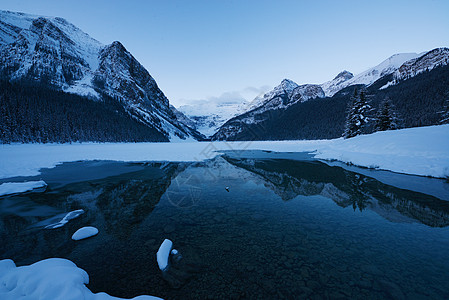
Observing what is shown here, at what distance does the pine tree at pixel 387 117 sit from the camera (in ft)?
107

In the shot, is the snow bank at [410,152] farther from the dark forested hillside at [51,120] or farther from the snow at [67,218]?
the dark forested hillside at [51,120]

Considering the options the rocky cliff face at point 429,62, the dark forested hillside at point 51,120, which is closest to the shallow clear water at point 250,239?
the dark forested hillside at point 51,120

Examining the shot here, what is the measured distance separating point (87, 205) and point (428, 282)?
13.4m

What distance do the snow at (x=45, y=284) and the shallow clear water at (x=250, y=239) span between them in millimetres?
668

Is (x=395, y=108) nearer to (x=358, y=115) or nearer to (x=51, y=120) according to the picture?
(x=358, y=115)

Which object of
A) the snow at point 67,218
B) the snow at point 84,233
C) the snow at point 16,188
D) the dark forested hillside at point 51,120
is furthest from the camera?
the dark forested hillside at point 51,120

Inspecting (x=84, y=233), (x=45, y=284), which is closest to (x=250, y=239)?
(x=45, y=284)

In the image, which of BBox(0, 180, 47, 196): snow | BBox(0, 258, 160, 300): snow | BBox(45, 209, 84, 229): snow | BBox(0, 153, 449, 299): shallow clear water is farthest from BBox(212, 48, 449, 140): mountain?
BBox(0, 180, 47, 196): snow

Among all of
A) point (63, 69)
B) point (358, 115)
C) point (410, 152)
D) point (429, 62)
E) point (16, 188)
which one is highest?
point (429, 62)

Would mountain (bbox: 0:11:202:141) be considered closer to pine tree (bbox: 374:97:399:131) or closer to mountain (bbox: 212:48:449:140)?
mountain (bbox: 212:48:449:140)

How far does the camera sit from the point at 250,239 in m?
6.31

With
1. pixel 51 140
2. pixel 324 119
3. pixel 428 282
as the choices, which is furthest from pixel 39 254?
pixel 324 119

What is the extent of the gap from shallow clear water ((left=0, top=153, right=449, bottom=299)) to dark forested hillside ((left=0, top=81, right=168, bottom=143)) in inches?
2665

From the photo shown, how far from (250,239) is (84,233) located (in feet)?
20.3
